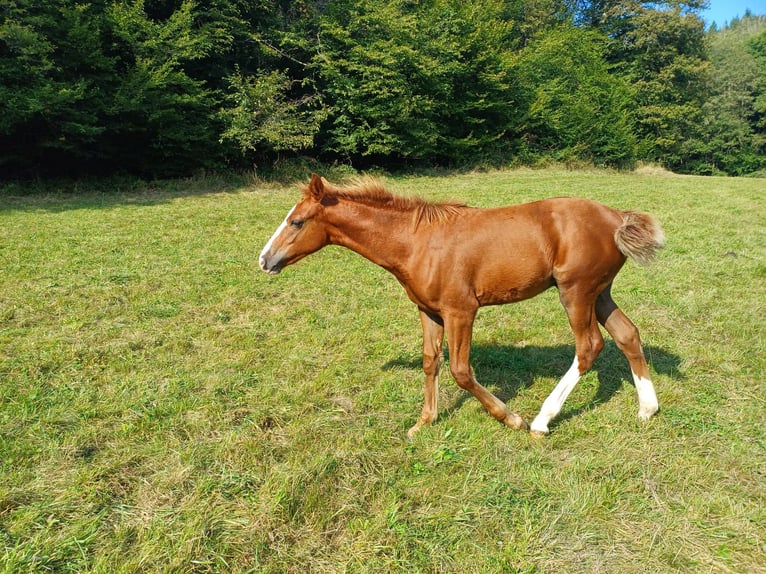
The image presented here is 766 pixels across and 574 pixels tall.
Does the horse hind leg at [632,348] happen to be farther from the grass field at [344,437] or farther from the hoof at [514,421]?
the hoof at [514,421]

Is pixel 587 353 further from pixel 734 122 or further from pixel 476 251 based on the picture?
pixel 734 122

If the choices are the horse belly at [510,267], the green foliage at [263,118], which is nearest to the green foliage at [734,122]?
the green foliage at [263,118]

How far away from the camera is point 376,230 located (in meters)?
3.85

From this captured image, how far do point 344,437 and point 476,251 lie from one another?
181 cm

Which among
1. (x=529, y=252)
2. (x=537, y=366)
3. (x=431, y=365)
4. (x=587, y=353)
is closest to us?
(x=529, y=252)

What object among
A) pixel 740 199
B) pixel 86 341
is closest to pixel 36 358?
pixel 86 341

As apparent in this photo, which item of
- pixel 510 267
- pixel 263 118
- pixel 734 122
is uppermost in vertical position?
pixel 734 122

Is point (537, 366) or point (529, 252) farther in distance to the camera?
point (537, 366)

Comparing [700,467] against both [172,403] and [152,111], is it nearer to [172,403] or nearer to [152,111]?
[172,403]

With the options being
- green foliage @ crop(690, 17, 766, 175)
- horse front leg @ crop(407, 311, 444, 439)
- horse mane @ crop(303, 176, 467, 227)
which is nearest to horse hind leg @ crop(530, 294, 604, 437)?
horse front leg @ crop(407, 311, 444, 439)

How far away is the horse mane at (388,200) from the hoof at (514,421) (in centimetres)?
171

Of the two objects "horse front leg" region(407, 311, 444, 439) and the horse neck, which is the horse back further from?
"horse front leg" region(407, 311, 444, 439)

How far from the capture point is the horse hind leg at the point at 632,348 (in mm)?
3936

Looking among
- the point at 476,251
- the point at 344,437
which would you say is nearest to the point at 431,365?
the point at 344,437
